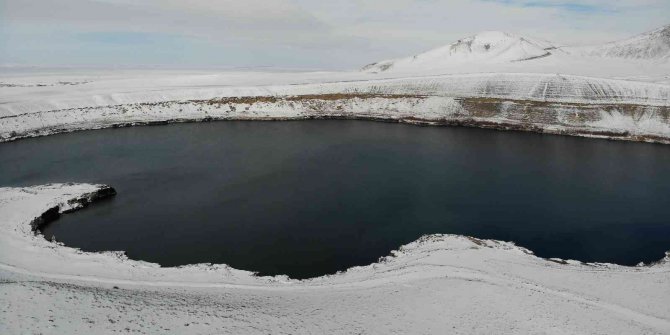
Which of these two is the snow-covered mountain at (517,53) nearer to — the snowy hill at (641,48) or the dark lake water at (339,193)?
the snowy hill at (641,48)

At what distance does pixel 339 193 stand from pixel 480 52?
150045mm

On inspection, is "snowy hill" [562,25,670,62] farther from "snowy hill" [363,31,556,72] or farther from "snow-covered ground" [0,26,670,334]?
"snow-covered ground" [0,26,670,334]

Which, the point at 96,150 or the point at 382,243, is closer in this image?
the point at 382,243

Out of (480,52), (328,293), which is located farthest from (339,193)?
(480,52)

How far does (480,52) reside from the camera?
174 meters

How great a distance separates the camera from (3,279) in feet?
80.8

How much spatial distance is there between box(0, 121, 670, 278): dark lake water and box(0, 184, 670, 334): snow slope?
2.73m

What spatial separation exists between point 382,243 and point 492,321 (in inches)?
498

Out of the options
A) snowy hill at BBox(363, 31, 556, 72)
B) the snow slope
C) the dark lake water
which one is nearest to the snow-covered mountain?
snowy hill at BBox(363, 31, 556, 72)

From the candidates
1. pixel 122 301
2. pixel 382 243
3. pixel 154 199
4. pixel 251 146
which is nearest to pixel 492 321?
pixel 382 243

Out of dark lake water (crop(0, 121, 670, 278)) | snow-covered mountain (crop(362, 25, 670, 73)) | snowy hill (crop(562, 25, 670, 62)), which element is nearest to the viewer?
dark lake water (crop(0, 121, 670, 278))

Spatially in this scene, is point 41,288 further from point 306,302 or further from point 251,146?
point 251,146

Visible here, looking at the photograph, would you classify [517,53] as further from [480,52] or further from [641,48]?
[641,48]

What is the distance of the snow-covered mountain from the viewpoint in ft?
461
